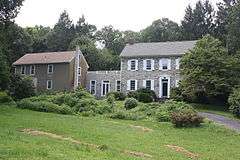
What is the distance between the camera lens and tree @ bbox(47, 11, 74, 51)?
89.8 m

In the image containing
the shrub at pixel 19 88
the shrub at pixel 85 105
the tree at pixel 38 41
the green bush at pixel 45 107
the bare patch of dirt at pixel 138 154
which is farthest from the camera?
the tree at pixel 38 41

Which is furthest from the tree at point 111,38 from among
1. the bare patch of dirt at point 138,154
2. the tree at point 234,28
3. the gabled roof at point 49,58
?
the bare patch of dirt at point 138,154

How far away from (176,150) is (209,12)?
6400cm

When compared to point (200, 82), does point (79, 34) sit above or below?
above

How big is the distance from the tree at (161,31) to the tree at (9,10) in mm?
49822

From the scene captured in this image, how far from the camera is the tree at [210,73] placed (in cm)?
4678

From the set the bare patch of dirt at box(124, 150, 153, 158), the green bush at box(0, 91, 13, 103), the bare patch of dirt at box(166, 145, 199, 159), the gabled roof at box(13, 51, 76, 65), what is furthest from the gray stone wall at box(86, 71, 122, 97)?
the bare patch of dirt at box(124, 150, 153, 158)

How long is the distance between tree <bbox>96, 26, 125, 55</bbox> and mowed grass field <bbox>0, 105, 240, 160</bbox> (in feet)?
221

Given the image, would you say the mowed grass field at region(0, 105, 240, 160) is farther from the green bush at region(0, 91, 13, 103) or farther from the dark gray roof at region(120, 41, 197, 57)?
the dark gray roof at region(120, 41, 197, 57)

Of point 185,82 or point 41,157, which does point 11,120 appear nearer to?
point 41,157

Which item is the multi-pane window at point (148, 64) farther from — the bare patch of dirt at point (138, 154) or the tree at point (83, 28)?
the bare patch of dirt at point (138, 154)

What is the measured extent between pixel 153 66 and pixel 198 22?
77.6 ft

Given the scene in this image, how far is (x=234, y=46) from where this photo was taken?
49.3 m

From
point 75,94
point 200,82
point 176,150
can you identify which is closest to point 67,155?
point 176,150
